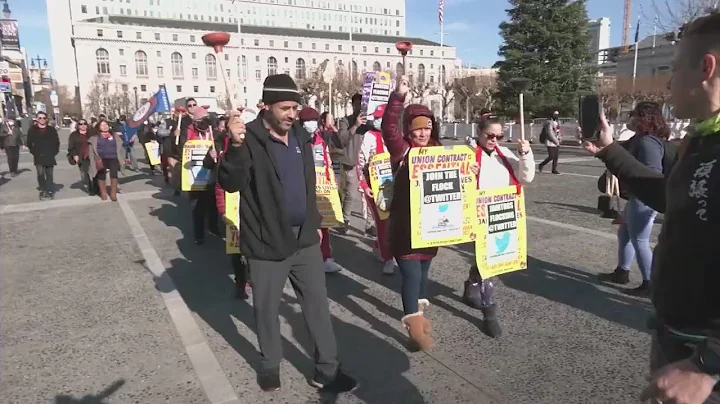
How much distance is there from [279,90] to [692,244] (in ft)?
7.71

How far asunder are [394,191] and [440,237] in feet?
1.70

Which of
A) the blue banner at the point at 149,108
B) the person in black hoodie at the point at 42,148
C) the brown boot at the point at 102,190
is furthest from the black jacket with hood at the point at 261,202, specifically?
the person in black hoodie at the point at 42,148

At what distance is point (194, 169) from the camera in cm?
743

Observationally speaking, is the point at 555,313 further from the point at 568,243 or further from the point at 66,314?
the point at 66,314

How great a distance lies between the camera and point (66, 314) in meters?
4.83

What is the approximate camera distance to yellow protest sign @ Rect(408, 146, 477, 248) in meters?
3.89

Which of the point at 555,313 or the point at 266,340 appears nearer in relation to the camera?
the point at 266,340

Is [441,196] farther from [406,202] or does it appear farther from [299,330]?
[299,330]

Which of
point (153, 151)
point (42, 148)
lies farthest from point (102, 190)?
point (153, 151)

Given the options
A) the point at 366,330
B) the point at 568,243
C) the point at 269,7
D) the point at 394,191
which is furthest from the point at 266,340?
the point at 269,7

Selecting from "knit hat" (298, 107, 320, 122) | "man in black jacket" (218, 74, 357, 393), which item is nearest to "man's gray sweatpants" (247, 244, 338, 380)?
"man in black jacket" (218, 74, 357, 393)

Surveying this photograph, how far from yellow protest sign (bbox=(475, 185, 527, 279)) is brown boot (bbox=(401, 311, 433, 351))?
2.20 feet

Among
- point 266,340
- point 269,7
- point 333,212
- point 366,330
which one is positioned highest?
point 269,7

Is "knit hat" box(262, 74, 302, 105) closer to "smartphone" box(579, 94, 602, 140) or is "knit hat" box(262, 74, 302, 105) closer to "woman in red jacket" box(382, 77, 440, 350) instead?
"woman in red jacket" box(382, 77, 440, 350)
